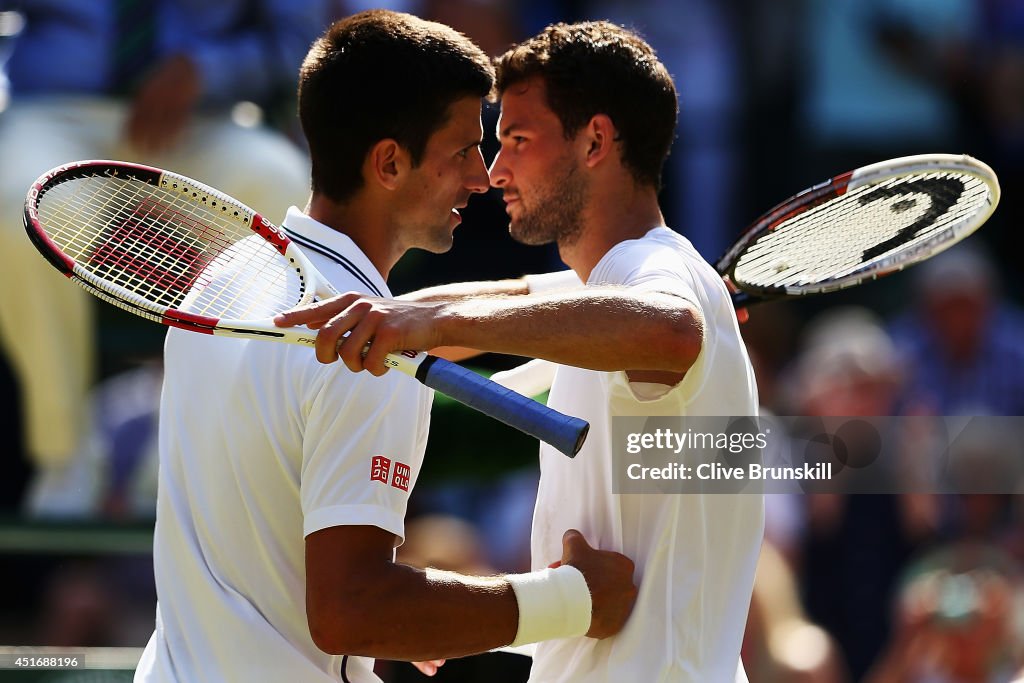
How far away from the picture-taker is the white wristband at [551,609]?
305 cm

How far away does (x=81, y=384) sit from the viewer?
6.66 meters

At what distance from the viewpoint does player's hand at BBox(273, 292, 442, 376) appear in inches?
108

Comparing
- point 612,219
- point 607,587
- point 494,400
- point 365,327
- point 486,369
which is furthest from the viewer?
point 486,369

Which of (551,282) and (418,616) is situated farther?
(551,282)

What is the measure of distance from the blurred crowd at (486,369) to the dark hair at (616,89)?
2.46m

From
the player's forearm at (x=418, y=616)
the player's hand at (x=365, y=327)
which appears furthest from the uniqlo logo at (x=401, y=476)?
the player's hand at (x=365, y=327)

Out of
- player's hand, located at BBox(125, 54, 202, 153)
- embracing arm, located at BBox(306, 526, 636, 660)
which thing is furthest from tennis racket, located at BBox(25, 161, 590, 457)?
player's hand, located at BBox(125, 54, 202, 153)

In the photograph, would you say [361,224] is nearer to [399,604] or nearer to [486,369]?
[399,604]

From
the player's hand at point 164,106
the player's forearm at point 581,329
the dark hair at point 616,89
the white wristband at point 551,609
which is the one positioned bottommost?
the white wristband at point 551,609

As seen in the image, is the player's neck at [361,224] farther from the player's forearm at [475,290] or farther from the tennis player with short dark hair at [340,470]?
the player's forearm at [475,290]

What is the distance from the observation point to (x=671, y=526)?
3135 mm

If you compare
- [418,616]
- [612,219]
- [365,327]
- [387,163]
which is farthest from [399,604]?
[612,219]

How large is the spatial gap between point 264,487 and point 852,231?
5.55 ft

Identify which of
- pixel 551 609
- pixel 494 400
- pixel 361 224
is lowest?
pixel 551 609
